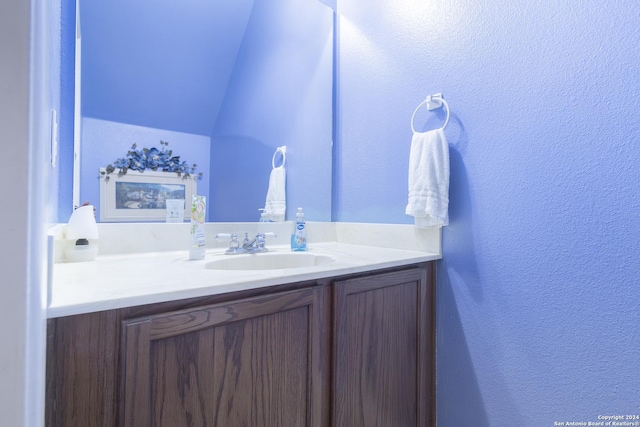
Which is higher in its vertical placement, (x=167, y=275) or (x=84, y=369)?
(x=167, y=275)

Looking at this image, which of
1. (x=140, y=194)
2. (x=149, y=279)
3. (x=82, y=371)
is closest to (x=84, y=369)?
(x=82, y=371)

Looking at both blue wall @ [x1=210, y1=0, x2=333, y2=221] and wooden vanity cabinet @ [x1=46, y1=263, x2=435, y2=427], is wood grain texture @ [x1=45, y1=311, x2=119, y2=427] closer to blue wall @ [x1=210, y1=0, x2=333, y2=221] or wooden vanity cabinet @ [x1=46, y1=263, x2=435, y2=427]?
wooden vanity cabinet @ [x1=46, y1=263, x2=435, y2=427]

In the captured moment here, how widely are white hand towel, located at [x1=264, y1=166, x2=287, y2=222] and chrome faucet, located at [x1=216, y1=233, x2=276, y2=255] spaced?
18 centimetres

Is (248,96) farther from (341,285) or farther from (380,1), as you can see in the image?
(341,285)

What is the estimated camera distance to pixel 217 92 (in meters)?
1.33

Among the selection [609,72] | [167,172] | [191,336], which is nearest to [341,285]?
[191,336]

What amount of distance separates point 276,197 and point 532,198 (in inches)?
41.1

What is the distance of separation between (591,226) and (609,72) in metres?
0.41

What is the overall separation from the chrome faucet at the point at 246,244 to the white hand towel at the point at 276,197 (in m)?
0.18

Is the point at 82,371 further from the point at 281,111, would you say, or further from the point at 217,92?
the point at 281,111

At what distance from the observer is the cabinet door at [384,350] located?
896mm

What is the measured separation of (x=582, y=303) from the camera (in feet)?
2.84

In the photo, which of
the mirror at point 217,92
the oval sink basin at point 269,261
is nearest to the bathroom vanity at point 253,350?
the oval sink basin at point 269,261

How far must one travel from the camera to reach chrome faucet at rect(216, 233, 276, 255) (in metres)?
1.26
